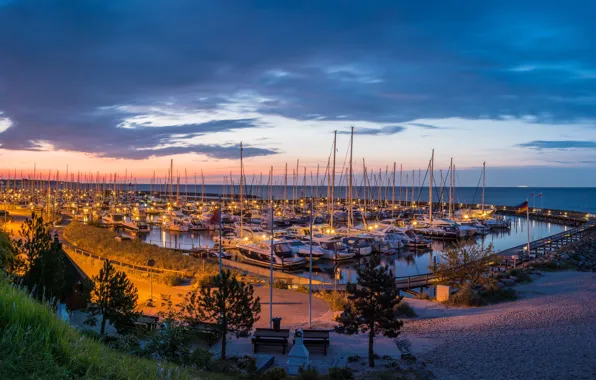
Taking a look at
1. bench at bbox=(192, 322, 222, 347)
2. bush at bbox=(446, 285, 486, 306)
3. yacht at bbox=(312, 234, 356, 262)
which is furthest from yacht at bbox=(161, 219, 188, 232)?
bench at bbox=(192, 322, 222, 347)

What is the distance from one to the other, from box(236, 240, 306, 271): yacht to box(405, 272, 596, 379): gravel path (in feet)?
69.1

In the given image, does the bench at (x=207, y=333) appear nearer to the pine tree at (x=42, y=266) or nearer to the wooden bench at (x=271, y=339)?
the wooden bench at (x=271, y=339)

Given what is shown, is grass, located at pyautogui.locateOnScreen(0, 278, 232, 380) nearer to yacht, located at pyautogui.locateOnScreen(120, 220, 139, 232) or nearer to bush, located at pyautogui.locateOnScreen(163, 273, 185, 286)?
bush, located at pyautogui.locateOnScreen(163, 273, 185, 286)

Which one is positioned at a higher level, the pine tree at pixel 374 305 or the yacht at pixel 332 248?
the pine tree at pixel 374 305

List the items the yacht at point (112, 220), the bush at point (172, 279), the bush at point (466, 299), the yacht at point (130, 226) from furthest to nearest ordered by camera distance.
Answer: the yacht at point (112, 220), the yacht at point (130, 226), the bush at point (172, 279), the bush at point (466, 299)

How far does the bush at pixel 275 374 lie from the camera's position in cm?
1204

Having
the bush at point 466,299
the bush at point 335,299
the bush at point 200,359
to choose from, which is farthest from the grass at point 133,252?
the bush at point 200,359

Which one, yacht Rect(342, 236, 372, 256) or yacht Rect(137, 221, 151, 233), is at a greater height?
yacht Rect(342, 236, 372, 256)

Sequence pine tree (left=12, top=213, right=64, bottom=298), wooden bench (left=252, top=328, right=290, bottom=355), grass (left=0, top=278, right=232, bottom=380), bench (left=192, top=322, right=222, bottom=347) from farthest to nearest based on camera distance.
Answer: bench (left=192, top=322, right=222, bottom=347) → wooden bench (left=252, top=328, right=290, bottom=355) → pine tree (left=12, top=213, right=64, bottom=298) → grass (left=0, top=278, right=232, bottom=380)

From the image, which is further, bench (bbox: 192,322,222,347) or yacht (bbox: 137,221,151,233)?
yacht (bbox: 137,221,151,233)

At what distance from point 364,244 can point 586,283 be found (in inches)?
1000

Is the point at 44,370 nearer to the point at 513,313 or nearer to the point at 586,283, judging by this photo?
the point at 513,313

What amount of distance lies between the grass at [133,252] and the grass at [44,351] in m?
24.5

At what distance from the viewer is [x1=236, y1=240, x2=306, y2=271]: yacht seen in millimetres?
43562
